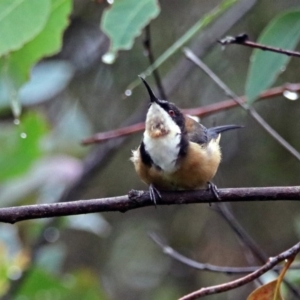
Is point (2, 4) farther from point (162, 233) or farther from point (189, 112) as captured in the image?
point (162, 233)

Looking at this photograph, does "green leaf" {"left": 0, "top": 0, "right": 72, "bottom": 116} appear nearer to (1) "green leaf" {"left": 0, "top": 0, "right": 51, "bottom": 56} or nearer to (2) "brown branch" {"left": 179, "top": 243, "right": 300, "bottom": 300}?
(1) "green leaf" {"left": 0, "top": 0, "right": 51, "bottom": 56}

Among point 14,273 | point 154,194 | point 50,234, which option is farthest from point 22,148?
point 154,194

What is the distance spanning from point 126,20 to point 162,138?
25.3 inches

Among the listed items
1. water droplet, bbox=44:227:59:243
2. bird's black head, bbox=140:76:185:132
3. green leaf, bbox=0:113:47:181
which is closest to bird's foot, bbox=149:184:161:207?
bird's black head, bbox=140:76:185:132

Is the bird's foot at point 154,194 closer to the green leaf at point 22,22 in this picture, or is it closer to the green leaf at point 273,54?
the green leaf at point 273,54

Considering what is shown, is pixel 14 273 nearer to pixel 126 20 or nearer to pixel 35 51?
pixel 35 51

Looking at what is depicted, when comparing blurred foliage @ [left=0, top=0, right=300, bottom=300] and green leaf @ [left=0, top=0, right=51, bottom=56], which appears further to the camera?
blurred foliage @ [left=0, top=0, right=300, bottom=300]

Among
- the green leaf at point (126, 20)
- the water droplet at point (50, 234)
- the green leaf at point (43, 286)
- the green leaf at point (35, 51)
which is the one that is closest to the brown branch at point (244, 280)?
the green leaf at point (126, 20)

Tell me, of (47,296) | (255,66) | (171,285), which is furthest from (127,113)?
(255,66)

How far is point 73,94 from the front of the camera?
5.81 m

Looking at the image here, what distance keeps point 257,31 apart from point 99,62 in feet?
4.50

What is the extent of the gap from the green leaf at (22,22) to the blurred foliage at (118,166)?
4.29 feet

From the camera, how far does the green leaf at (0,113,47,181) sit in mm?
3582

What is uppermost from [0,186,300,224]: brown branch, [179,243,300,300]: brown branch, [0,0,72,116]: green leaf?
[0,0,72,116]: green leaf
